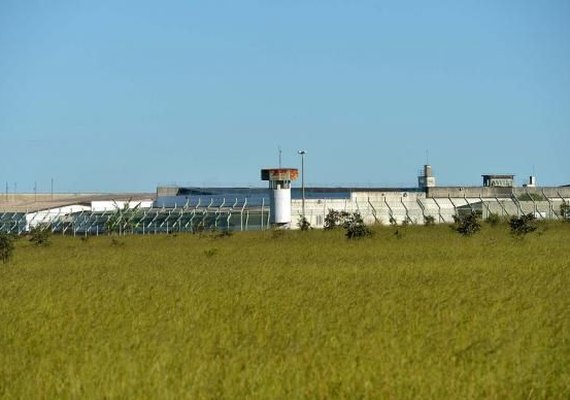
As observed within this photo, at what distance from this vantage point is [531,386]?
12.4m

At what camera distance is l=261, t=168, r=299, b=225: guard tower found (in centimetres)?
8206

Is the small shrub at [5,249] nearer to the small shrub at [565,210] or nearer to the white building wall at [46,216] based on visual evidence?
the white building wall at [46,216]

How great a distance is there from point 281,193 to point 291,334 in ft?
219

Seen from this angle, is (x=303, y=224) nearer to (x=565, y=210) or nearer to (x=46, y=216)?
(x=565, y=210)

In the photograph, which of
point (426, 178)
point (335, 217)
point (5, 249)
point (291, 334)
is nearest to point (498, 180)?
A: point (426, 178)

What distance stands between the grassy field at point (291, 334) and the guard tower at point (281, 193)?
169 ft

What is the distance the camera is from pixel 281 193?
270ft

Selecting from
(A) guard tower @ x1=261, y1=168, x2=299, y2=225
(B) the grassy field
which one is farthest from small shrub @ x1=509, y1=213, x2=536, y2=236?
(B) the grassy field

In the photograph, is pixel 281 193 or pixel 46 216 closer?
pixel 281 193

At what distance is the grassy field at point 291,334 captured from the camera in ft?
40.9

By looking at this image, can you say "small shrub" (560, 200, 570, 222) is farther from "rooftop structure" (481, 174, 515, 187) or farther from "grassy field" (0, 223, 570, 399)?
"grassy field" (0, 223, 570, 399)

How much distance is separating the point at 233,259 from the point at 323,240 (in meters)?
18.7

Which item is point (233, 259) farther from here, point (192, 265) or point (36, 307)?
point (36, 307)

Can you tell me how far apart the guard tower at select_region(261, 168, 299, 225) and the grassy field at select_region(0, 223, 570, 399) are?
2029 inches
